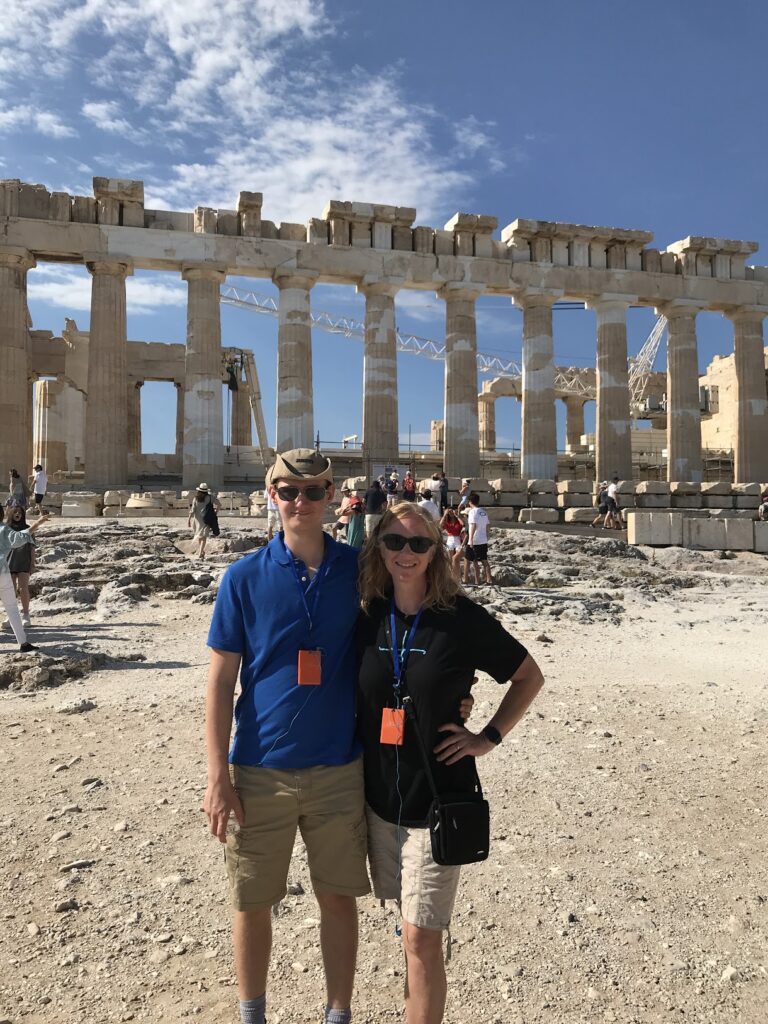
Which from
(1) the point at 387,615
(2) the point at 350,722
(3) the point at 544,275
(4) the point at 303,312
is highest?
(3) the point at 544,275

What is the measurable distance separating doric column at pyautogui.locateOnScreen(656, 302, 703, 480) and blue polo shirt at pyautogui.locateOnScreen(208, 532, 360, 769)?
88.2ft

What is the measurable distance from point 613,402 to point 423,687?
84.4ft

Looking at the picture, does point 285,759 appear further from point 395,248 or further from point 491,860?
point 395,248

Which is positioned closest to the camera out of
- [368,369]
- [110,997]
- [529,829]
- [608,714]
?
[110,997]

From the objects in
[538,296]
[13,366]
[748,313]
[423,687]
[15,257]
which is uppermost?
[15,257]

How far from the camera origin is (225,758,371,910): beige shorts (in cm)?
245

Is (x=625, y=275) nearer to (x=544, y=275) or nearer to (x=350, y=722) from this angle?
(x=544, y=275)

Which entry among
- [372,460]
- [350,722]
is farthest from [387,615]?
[372,460]

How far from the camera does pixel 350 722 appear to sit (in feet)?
8.30

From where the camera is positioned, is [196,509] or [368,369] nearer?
[196,509]

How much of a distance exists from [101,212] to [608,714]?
75.4 feet

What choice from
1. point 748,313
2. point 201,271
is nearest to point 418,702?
point 201,271

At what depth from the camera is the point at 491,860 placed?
3701 mm

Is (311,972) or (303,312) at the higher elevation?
(303,312)
